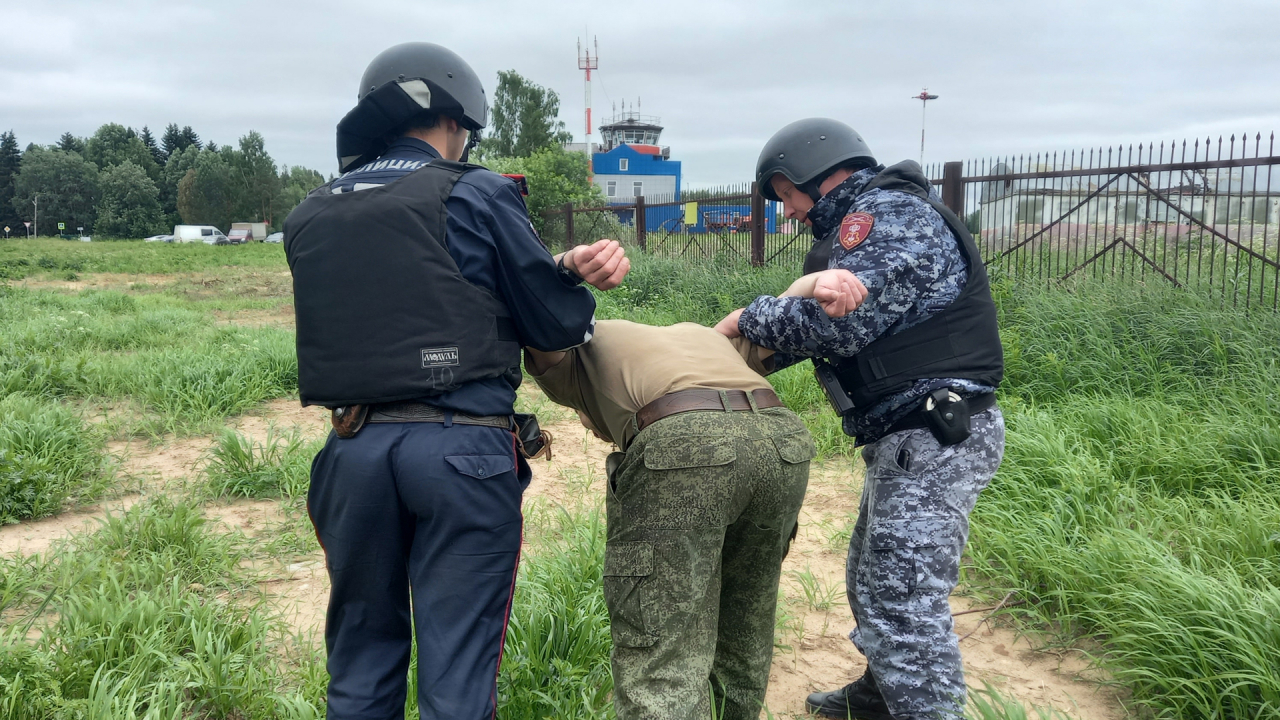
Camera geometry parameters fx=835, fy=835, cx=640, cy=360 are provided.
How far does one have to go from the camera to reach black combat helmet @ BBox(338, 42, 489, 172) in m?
1.98

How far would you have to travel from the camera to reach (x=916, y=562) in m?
2.21

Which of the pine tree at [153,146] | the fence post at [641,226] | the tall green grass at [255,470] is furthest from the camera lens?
the pine tree at [153,146]

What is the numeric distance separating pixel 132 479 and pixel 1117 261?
687 centimetres

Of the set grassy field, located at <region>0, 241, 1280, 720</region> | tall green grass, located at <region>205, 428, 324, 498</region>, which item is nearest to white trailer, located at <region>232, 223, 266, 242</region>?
grassy field, located at <region>0, 241, 1280, 720</region>

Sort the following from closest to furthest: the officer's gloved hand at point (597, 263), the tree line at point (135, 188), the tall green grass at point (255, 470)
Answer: the officer's gloved hand at point (597, 263) → the tall green grass at point (255, 470) → the tree line at point (135, 188)

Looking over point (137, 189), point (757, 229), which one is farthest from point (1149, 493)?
point (137, 189)

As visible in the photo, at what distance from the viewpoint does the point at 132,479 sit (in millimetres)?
4652

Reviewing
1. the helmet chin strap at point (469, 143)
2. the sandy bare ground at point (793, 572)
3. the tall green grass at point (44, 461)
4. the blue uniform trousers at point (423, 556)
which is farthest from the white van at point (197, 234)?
the blue uniform trousers at point (423, 556)

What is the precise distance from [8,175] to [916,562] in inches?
3315

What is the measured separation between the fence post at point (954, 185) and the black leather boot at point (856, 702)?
18.8ft

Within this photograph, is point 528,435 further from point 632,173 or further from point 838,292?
point 632,173

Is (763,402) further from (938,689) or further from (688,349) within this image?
(938,689)

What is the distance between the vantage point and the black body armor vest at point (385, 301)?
69.5 inches

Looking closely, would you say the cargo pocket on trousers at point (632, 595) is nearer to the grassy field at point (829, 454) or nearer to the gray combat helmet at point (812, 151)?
the grassy field at point (829, 454)
